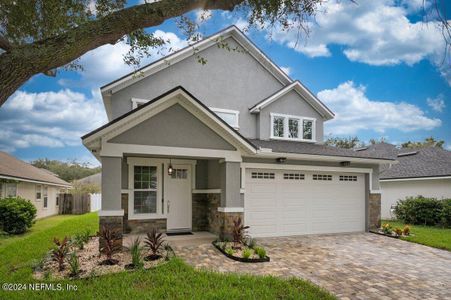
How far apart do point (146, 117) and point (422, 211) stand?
1565 cm

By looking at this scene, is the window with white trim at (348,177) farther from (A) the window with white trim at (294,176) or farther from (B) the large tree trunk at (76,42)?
(B) the large tree trunk at (76,42)

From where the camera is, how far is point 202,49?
13.5 meters

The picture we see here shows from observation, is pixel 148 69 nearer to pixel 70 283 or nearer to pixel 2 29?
pixel 2 29

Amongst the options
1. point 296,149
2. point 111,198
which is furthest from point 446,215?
point 111,198

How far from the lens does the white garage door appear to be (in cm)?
1160

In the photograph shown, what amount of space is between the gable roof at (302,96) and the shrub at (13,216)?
11.7 metres

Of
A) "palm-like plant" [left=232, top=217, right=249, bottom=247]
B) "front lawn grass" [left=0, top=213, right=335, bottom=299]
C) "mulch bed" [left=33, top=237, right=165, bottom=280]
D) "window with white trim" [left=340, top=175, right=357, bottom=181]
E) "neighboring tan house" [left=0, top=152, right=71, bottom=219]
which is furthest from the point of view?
"neighboring tan house" [left=0, top=152, right=71, bottom=219]

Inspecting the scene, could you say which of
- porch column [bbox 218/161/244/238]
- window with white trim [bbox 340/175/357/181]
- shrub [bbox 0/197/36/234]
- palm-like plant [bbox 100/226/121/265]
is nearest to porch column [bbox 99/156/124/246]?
palm-like plant [bbox 100/226/121/265]

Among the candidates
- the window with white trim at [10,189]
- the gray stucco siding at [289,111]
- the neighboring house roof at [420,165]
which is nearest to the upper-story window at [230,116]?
the gray stucco siding at [289,111]

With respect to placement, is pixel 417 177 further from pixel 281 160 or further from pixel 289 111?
pixel 281 160

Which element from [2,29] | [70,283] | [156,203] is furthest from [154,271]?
[2,29]

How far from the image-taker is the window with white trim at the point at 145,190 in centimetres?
1141

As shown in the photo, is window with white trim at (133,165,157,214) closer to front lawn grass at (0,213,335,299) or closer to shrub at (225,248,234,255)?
shrub at (225,248,234,255)

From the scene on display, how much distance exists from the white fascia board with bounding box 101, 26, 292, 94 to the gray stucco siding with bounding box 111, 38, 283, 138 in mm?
174
